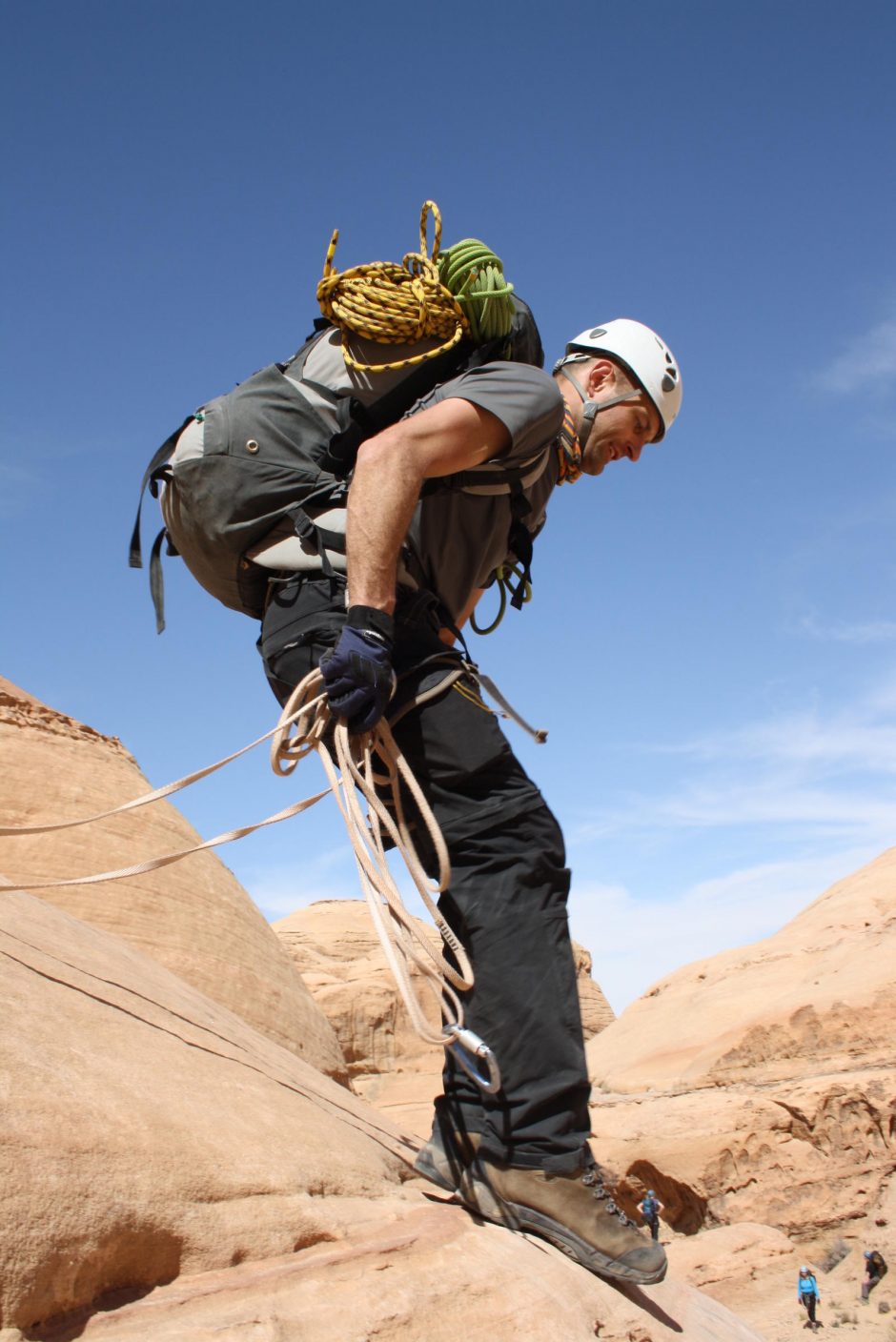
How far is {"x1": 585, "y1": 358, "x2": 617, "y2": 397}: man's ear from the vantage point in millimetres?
3347

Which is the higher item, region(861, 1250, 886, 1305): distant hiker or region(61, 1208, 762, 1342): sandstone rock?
region(61, 1208, 762, 1342): sandstone rock

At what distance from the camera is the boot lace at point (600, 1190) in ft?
8.54

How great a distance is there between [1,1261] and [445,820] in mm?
A: 1308

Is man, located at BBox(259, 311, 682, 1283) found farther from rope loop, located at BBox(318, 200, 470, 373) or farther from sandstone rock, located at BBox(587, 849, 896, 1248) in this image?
sandstone rock, located at BBox(587, 849, 896, 1248)

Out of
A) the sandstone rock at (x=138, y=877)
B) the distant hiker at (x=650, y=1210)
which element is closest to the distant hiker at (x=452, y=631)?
the sandstone rock at (x=138, y=877)

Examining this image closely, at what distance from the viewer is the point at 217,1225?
2148 millimetres

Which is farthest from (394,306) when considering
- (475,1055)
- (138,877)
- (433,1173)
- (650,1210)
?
(650,1210)

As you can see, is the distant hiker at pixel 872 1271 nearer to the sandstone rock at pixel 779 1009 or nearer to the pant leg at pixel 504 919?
the sandstone rock at pixel 779 1009

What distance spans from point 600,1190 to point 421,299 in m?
2.20

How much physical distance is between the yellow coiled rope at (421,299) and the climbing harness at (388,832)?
877 millimetres

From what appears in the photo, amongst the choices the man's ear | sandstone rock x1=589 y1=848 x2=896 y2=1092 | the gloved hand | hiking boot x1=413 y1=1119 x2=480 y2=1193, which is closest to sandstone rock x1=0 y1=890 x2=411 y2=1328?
hiking boot x1=413 y1=1119 x2=480 y2=1193

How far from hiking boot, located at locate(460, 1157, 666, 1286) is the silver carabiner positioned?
22 centimetres

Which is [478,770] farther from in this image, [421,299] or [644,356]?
[644,356]

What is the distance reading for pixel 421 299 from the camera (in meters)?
2.86
